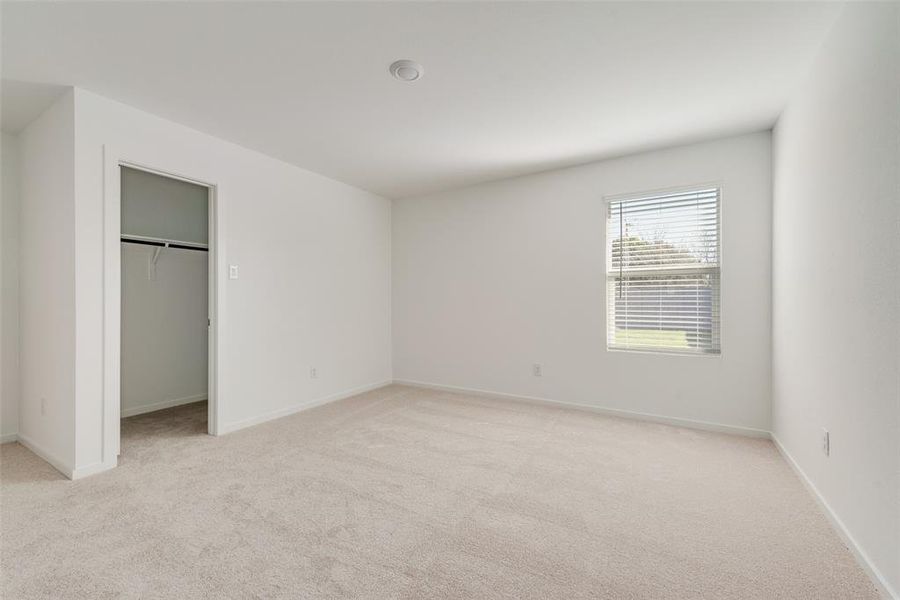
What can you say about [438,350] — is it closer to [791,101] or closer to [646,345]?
[646,345]

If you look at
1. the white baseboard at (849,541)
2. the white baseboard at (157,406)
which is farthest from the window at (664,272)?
the white baseboard at (157,406)

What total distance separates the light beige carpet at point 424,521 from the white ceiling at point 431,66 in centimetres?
246

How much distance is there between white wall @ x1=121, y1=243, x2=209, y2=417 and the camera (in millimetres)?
3883

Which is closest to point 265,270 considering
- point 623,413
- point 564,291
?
point 564,291

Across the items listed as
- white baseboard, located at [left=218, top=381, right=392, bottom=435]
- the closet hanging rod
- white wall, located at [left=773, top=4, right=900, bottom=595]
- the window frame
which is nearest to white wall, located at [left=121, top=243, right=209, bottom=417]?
the closet hanging rod

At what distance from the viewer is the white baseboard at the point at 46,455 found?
2.54m

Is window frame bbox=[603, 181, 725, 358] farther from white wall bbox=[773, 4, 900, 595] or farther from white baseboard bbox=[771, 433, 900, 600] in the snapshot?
white baseboard bbox=[771, 433, 900, 600]

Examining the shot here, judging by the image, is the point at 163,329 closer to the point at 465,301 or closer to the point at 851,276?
the point at 465,301

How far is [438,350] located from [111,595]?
12.0 feet

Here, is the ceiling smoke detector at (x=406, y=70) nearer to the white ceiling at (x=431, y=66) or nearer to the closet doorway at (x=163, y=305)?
the white ceiling at (x=431, y=66)

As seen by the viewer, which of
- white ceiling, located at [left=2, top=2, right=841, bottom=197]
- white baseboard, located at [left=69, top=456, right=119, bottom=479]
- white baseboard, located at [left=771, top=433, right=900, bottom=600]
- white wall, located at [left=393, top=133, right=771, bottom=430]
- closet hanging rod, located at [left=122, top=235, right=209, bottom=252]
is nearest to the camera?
white baseboard, located at [left=771, top=433, right=900, bottom=600]

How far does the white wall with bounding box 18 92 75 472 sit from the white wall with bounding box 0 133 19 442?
0.24 ft

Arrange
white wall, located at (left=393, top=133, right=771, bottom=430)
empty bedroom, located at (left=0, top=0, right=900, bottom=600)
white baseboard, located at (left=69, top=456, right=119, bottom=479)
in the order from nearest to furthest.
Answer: empty bedroom, located at (left=0, top=0, right=900, bottom=600) → white baseboard, located at (left=69, top=456, right=119, bottom=479) → white wall, located at (left=393, top=133, right=771, bottom=430)

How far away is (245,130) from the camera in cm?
313
